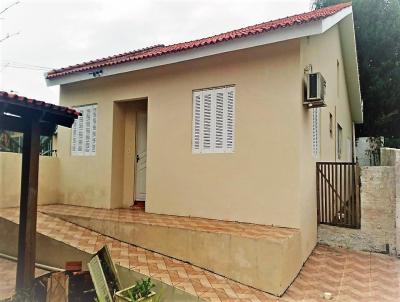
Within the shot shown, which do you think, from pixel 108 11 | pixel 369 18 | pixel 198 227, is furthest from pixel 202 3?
pixel 369 18

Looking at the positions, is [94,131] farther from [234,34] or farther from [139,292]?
[139,292]

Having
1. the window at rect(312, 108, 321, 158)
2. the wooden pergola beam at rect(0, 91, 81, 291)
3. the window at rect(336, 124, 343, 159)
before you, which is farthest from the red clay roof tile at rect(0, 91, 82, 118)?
the window at rect(336, 124, 343, 159)

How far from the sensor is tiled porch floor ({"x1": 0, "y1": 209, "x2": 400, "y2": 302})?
5777mm

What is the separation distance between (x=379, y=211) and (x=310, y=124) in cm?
270

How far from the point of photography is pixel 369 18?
1969 cm

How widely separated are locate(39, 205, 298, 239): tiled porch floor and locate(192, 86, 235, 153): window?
176cm

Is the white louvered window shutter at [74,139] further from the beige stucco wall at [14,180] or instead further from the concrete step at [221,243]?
the concrete step at [221,243]

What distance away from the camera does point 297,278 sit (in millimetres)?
6629

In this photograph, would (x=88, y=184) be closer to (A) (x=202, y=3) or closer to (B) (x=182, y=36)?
(A) (x=202, y=3)

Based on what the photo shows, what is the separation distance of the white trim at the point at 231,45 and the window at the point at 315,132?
2367mm

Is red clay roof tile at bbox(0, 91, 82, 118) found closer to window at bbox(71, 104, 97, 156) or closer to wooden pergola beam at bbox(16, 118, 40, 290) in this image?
wooden pergola beam at bbox(16, 118, 40, 290)

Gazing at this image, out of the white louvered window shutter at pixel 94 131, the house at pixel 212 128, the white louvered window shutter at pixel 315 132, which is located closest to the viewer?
the house at pixel 212 128

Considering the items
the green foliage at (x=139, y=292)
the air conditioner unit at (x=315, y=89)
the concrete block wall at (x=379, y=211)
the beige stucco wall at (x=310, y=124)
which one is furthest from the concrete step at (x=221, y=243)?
the air conditioner unit at (x=315, y=89)

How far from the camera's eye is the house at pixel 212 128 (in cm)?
721
